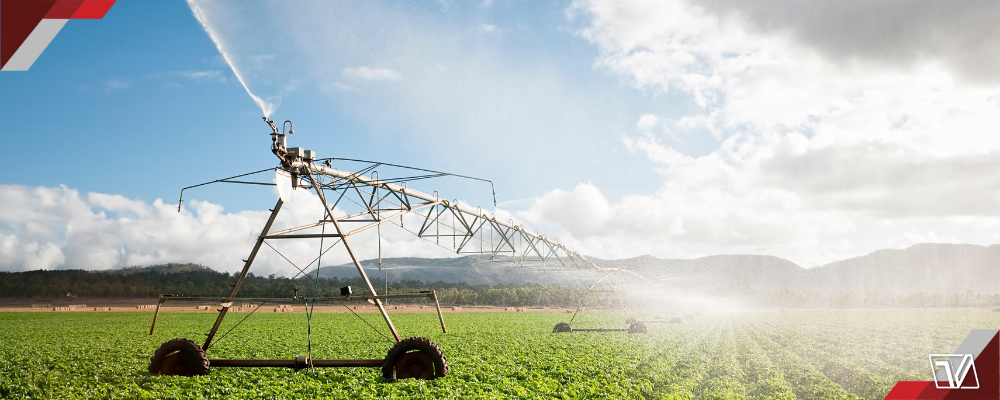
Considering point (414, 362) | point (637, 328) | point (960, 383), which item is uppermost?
point (414, 362)

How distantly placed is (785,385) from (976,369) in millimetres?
9501

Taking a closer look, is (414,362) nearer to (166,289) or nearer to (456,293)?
(456,293)

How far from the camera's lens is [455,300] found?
372ft

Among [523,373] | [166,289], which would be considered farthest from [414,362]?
[166,289]

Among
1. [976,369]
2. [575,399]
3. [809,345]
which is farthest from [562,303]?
[575,399]

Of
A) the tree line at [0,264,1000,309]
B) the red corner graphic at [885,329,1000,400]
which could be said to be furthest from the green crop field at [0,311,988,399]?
the tree line at [0,264,1000,309]

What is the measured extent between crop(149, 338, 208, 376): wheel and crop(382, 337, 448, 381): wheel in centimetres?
484

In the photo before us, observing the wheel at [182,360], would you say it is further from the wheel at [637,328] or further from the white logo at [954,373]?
the wheel at [637,328]

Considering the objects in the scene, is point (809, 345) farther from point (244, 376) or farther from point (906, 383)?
point (244, 376)

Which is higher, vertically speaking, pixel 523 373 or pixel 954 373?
pixel 523 373

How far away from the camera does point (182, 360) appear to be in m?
13.8

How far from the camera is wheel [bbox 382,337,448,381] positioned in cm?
1323

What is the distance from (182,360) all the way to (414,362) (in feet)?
20.1

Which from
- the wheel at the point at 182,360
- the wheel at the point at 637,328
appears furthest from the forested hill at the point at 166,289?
the wheel at the point at 182,360
